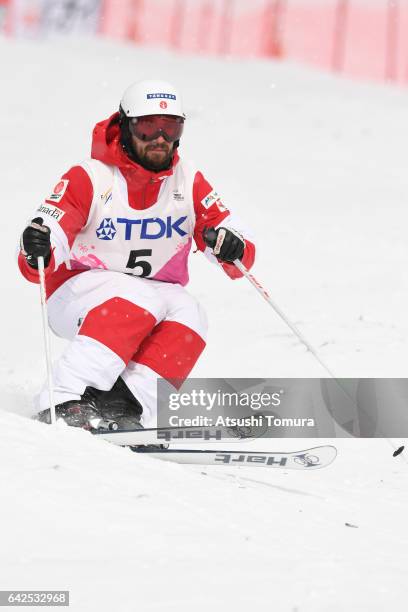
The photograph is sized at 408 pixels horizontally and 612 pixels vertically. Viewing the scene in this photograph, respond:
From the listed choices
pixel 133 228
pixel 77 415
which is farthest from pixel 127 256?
pixel 77 415

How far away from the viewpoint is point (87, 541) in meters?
3.30

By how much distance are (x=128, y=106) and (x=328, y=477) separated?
6.83ft

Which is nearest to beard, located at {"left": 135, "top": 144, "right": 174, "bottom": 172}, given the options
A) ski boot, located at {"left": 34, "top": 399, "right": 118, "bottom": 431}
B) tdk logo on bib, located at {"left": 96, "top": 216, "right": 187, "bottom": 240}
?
tdk logo on bib, located at {"left": 96, "top": 216, "right": 187, "bottom": 240}

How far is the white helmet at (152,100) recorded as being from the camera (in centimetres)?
524

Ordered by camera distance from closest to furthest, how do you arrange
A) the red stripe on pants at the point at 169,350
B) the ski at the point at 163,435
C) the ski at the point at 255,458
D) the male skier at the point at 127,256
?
the ski at the point at 255,458
the ski at the point at 163,435
the male skier at the point at 127,256
the red stripe on pants at the point at 169,350

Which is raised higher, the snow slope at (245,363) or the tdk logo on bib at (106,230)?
the tdk logo on bib at (106,230)

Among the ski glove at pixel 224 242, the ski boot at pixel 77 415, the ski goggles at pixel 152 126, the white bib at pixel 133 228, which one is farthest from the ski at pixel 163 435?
the ski goggles at pixel 152 126

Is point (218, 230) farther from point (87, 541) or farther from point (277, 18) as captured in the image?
point (277, 18)

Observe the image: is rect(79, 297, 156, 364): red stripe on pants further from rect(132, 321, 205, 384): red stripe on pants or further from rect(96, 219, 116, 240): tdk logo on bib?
rect(96, 219, 116, 240): tdk logo on bib

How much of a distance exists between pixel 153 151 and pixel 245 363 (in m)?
2.42

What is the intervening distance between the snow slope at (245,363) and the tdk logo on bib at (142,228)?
47.3 inches

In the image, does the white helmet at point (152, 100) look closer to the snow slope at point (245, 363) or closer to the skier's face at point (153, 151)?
the skier's face at point (153, 151)

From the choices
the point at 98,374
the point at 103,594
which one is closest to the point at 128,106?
the point at 98,374

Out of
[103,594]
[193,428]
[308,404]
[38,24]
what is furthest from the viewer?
[38,24]
